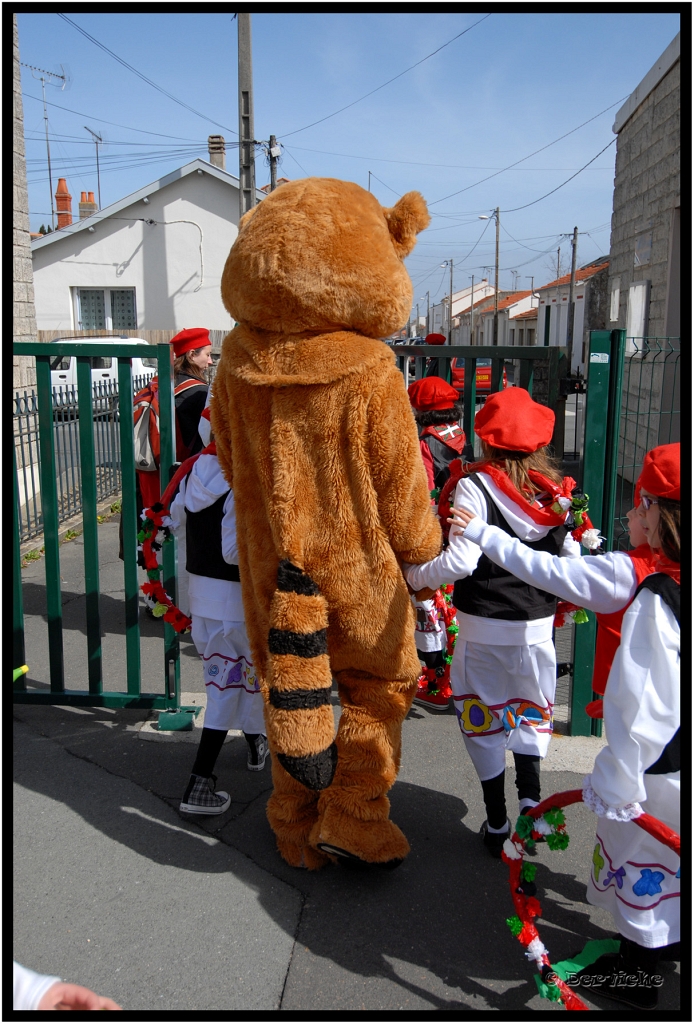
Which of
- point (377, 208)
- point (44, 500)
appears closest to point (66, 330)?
point (44, 500)

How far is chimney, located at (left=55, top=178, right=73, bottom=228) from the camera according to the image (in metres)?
29.7

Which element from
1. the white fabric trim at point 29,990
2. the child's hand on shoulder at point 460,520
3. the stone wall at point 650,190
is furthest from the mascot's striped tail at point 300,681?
the stone wall at point 650,190

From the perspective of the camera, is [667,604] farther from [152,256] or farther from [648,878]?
[152,256]

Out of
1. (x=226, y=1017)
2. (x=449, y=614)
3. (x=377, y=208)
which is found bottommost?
(x=226, y=1017)

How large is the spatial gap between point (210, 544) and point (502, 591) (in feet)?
3.84

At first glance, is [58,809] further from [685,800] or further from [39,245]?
[39,245]

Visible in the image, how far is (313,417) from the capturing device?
2.44m

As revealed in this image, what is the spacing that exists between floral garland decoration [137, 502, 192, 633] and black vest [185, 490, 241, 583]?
40cm

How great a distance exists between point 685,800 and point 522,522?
1.11 meters

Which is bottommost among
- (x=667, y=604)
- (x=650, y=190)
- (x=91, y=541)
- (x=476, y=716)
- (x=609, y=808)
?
(x=476, y=716)

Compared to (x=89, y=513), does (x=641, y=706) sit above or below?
below

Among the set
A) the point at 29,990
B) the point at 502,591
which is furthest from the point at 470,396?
the point at 29,990

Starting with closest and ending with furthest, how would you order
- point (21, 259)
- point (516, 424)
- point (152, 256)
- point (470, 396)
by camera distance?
point (516, 424) → point (470, 396) → point (21, 259) → point (152, 256)

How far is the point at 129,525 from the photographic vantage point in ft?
13.5
